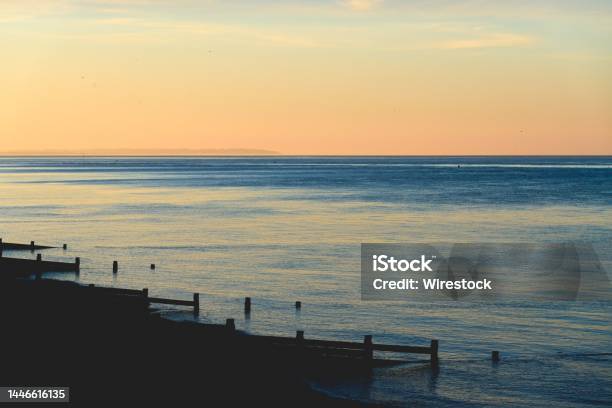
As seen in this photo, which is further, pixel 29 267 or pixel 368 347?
pixel 29 267

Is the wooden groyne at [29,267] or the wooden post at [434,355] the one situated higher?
the wooden groyne at [29,267]

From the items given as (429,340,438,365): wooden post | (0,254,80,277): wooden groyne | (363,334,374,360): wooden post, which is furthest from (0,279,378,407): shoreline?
(0,254,80,277): wooden groyne

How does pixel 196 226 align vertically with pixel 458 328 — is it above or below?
above

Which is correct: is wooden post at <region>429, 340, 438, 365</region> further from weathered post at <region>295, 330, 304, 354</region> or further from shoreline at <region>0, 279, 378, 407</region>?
weathered post at <region>295, 330, 304, 354</region>

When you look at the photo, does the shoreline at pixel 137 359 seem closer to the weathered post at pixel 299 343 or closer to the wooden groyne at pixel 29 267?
the weathered post at pixel 299 343

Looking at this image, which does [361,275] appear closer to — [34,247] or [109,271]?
[109,271]

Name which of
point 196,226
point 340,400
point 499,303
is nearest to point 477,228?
point 196,226

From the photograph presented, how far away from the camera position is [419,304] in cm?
4484

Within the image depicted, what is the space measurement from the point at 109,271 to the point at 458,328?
2591 cm

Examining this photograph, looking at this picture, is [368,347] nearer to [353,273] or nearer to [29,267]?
[353,273]

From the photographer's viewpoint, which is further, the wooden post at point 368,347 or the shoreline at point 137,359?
the wooden post at point 368,347

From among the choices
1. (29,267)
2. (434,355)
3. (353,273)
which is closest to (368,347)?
(434,355)

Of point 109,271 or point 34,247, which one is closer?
point 109,271

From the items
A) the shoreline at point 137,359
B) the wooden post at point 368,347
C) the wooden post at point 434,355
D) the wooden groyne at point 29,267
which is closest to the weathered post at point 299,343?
the shoreline at point 137,359
